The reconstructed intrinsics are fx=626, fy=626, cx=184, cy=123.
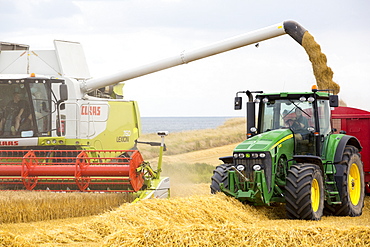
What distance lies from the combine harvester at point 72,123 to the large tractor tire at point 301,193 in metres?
0.32

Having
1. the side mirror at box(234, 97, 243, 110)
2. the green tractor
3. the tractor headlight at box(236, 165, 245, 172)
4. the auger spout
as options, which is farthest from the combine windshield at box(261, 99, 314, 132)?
the auger spout

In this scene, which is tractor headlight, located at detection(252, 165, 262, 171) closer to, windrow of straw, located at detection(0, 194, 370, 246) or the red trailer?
windrow of straw, located at detection(0, 194, 370, 246)

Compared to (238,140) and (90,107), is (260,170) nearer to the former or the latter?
(90,107)

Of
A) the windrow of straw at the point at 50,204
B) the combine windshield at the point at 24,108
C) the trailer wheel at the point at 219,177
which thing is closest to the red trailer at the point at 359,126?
the trailer wheel at the point at 219,177

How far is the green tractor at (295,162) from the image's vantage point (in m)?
8.39

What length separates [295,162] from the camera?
9.16m

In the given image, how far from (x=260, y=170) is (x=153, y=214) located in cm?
174

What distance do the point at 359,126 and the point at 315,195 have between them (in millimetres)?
2785

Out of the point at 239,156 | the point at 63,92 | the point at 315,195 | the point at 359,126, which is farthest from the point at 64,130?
the point at 359,126

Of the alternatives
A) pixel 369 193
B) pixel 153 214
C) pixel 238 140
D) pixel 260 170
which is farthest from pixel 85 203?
pixel 238 140

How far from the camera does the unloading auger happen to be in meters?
9.55

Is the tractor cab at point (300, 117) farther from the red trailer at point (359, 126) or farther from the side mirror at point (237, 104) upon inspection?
the red trailer at point (359, 126)

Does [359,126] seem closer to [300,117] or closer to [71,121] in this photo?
[300,117]

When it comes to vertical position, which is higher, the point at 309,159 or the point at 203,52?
the point at 203,52
